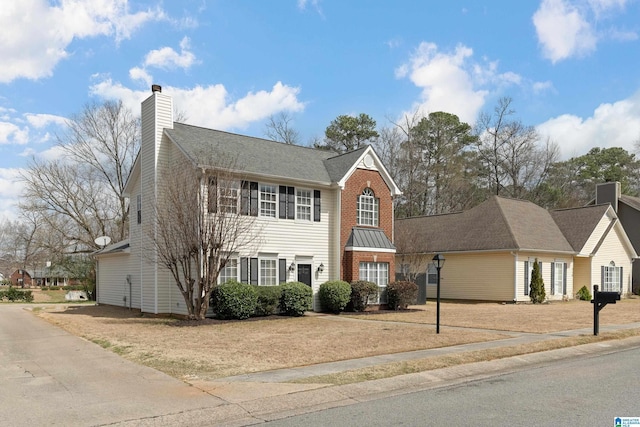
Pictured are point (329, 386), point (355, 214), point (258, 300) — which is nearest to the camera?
point (329, 386)

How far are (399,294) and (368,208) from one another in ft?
14.0

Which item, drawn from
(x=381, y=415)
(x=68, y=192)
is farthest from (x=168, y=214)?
(x=68, y=192)

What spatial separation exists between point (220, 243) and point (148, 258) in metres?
4.41

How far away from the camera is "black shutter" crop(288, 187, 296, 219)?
23.1 metres

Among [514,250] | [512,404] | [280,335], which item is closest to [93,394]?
[512,404]

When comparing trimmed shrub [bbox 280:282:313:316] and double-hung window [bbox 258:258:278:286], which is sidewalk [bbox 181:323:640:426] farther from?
double-hung window [bbox 258:258:278:286]

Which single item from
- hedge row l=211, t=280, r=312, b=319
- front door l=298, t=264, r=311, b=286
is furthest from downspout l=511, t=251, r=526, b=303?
hedge row l=211, t=280, r=312, b=319

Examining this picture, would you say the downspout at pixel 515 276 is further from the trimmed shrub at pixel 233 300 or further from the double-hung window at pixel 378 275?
the trimmed shrub at pixel 233 300

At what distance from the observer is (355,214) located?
81.8 ft

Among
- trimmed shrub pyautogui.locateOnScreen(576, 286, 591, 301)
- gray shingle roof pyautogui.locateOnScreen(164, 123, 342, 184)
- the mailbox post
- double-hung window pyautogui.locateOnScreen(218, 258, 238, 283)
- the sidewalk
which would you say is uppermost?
gray shingle roof pyautogui.locateOnScreen(164, 123, 342, 184)

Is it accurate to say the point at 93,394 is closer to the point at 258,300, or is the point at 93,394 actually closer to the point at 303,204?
the point at 258,300

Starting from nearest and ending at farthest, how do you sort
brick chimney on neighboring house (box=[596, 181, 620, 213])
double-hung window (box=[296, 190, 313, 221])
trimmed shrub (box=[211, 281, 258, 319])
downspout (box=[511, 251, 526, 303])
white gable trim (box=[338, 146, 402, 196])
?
trimmed shrub (box=[211, 281, 258, 319]) → double-hung window (box=[296, 190, 313, 221]) → white gable trim (box=[338, 146, 402, 196]) → downspout (box=[511, 251, 526, 303]) → brick chimney on neighboring house (box=[596, 181, 620, 213])

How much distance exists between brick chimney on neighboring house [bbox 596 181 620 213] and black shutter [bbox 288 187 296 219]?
1152 inches

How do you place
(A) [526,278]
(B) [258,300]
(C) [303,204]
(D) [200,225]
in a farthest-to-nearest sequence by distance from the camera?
(A) [526,278] < (C) [303,204] < (B) [258,300] < (D) [200,225]
